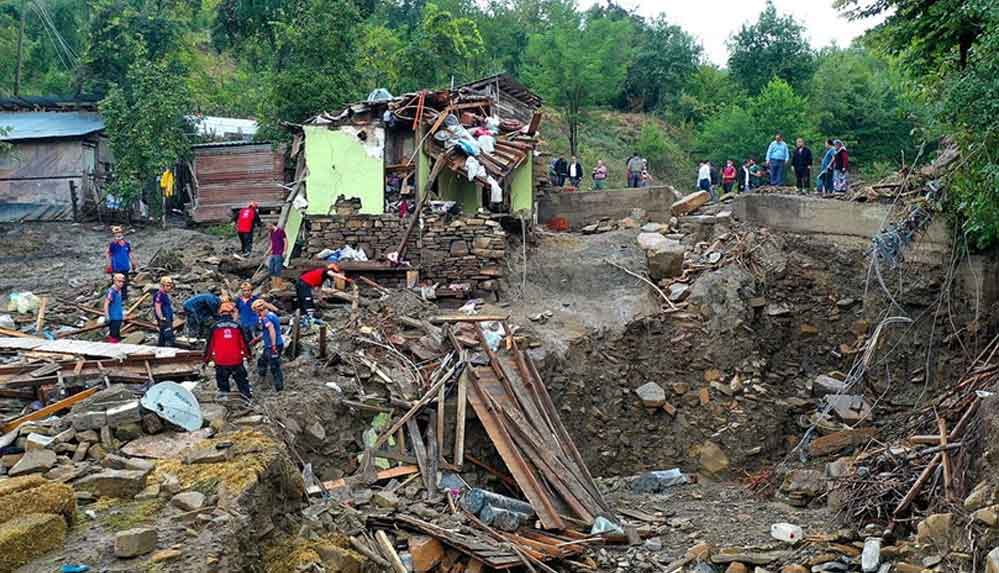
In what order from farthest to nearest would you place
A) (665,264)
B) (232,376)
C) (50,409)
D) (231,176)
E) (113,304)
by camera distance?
(231,176)
(665,264)
(113,304)
(232,376)
(50,409)

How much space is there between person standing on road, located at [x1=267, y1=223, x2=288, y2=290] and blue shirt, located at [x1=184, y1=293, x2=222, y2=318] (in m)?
2.20

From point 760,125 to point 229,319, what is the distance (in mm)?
21080

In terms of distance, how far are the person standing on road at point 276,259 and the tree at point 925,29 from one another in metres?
9.58

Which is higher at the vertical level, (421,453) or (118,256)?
(118,256)

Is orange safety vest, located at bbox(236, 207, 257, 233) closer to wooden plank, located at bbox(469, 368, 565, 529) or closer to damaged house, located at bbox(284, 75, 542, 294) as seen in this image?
damaged house, located at bbox(284, 75, 542, 294)

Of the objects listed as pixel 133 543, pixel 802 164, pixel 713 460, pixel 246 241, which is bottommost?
pixel 713 460

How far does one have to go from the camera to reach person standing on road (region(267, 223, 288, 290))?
15.7m

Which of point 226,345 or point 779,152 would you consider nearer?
point 226,345

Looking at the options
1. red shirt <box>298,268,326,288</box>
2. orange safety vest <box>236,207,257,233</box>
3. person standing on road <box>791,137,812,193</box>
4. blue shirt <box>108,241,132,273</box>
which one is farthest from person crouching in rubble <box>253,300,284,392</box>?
person standing on road <box>791,137,812,193</box>

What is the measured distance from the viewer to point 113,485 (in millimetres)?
8266

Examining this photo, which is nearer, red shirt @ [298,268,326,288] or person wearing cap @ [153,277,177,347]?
person wearing cap @ [153,277,177,347]

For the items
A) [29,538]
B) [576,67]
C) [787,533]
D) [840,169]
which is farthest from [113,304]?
[576,67]

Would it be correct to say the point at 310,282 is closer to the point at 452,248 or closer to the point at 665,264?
the point at 452,248

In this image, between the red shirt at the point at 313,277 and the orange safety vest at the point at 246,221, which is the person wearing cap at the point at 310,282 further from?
the orange safety vest at the point at 246,221
